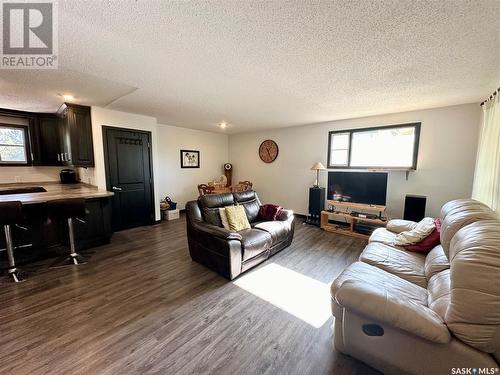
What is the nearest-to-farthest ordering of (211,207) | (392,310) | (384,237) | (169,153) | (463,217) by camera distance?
(392,310) < (463,217) < (384,237) < (211,207) < (169,153)

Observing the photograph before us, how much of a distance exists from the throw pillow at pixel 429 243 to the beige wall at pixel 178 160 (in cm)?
529

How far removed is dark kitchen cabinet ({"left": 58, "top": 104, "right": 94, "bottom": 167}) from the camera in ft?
12.0

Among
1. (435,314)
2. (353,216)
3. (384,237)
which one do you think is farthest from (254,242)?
(353,216)

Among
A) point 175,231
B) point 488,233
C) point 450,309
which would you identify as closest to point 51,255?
point 175,231

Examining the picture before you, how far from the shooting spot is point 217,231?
2555 millimetres

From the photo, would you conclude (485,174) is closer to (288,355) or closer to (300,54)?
(300,54)

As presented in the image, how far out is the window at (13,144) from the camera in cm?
402

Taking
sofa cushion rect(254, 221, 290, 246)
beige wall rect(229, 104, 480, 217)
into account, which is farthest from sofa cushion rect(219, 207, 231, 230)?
beige wall rect(229, 104, 480, 217)

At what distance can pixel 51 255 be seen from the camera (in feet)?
10.1

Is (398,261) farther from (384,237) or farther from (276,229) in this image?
(276,229)

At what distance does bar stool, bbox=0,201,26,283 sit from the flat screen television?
202 inches

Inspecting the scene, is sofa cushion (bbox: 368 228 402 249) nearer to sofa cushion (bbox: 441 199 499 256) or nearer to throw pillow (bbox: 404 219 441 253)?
throw pillow (bbox: 404 219 441 253)

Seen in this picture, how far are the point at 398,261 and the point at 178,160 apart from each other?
536 cm

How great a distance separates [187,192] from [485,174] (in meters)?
6.06
